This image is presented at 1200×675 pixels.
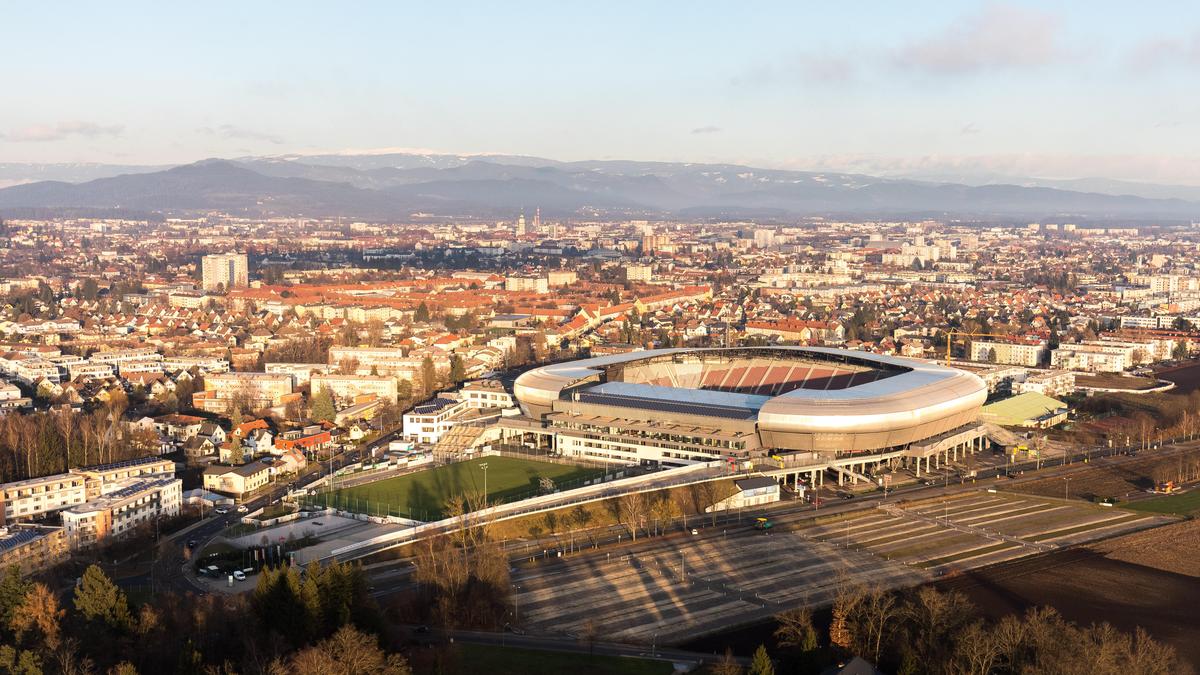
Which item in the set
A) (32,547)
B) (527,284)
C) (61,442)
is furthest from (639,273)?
(32,547)

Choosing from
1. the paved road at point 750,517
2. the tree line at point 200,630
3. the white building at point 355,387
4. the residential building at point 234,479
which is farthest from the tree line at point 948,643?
the white building at point 355,387

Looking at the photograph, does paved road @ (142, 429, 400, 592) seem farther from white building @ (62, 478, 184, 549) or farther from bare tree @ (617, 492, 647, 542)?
bare tree @ (617, 492, 647, 542)

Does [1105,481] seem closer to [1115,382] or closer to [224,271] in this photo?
[1115,382]

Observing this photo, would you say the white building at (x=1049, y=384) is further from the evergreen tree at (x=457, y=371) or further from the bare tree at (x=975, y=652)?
the bare tree at (x=975, y=652)

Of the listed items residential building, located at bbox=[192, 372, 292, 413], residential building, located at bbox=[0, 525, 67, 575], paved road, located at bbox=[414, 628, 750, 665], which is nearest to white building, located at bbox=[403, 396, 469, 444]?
residential building, located at bbox=[192, 372, 292, 413]

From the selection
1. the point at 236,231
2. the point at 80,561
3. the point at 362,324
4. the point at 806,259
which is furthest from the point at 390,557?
the point at 236,231

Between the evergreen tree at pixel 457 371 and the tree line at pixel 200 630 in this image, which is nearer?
the tree line at pixel 200 630
